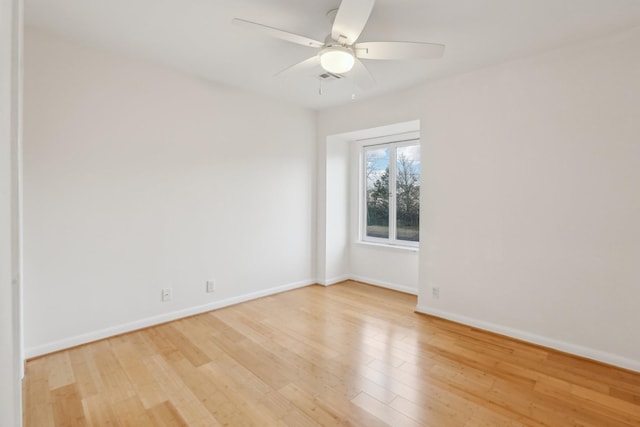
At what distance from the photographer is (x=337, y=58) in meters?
1.99

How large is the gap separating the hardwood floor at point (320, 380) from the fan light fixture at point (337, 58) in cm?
211

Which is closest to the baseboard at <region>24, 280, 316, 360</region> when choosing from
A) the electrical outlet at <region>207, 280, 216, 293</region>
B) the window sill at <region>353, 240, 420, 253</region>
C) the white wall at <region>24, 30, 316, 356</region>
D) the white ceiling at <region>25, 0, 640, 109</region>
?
the white wall at <region>24, 30, 316, 356</region>

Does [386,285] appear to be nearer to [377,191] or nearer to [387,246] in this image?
[387,246]

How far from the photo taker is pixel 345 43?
6.35 feet

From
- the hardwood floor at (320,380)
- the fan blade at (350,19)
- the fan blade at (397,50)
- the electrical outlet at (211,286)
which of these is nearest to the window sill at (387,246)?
the hardwood floor at (320,380)

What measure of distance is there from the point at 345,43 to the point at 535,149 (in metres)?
1.92

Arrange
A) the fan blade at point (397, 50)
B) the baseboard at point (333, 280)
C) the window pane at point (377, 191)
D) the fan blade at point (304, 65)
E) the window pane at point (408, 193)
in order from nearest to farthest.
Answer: the fan blade at point (397, 50) < the fan blade at point (304, 65) < the window pane at point (408, 193) < the baseboard at point (333, 280) < the window pane at point (377, 191)

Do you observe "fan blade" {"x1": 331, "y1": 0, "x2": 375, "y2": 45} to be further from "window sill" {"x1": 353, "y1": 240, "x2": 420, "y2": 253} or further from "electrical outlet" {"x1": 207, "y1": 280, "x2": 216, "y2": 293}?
"window sill" {"x1": 353, "y1": 240, "x2": 420, "y2": 253}

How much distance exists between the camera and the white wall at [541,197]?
232 cm

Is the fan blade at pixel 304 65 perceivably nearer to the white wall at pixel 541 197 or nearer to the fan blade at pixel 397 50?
the fan blade at pixel 397 50

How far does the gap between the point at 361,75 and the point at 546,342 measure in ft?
8.87

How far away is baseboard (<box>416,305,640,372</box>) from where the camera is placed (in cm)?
232

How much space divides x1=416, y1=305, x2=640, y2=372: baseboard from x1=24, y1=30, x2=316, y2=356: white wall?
2109 mm

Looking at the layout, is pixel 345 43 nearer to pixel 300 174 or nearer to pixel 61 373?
pixel 300 174
